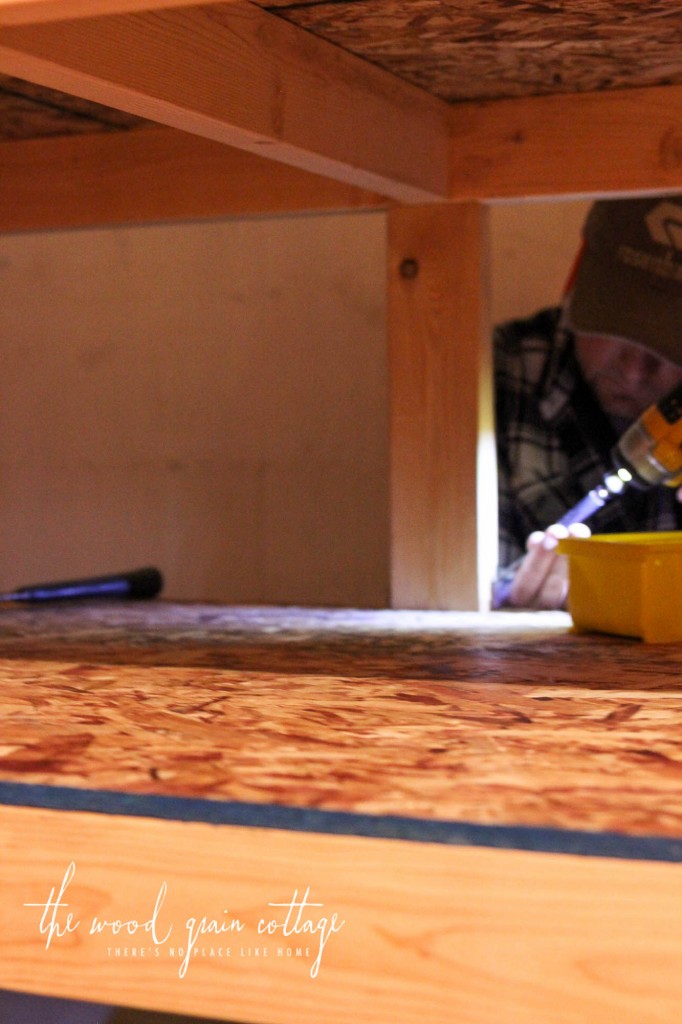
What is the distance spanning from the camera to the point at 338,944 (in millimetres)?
634

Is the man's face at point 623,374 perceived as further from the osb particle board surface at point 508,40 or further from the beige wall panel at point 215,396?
the osb particle board surface at point 508,40

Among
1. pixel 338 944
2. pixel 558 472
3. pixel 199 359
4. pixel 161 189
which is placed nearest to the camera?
pixel 338 944

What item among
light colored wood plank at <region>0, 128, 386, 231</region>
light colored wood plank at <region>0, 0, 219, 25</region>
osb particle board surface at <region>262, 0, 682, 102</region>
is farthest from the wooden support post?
light colored wood plank at <region>0, 0, 219, 25</region>

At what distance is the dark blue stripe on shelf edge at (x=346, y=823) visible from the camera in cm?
60

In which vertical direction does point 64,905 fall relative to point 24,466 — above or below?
below

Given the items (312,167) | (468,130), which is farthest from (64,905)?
(468,130)

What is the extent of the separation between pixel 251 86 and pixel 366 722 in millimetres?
604

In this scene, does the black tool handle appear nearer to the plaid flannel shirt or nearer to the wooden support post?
the wooden support post

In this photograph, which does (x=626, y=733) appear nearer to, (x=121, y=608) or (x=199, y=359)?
(x=121, y=608)

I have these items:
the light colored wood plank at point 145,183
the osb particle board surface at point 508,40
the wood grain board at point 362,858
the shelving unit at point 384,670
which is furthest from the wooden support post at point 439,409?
the wood grain board at point 362,858

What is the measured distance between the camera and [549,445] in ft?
7.39

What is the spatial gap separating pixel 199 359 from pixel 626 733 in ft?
7.11

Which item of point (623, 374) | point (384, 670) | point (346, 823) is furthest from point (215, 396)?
point (346, 823)

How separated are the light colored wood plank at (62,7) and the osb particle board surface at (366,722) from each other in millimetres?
438
